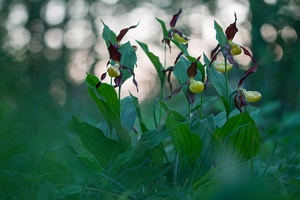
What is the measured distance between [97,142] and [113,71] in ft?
0.90

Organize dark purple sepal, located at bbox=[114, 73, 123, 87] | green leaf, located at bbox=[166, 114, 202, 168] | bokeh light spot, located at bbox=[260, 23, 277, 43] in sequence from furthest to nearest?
bokeh light spot, located at bbox=[260, 23, 277, 43] < dark purple sepal, located at bbox=[114, 73, 123, 87] < green leaf, located at bbox=[166, 114, 202, 168]

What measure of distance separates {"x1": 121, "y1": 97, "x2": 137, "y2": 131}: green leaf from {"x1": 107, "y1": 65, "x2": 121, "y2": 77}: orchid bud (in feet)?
0.59

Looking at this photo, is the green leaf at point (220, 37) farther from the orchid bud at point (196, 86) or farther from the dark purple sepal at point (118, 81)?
the dark purple sepal at point (118, 81)

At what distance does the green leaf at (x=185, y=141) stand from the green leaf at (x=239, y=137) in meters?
0.07

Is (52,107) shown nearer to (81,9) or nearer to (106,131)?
(106,131)

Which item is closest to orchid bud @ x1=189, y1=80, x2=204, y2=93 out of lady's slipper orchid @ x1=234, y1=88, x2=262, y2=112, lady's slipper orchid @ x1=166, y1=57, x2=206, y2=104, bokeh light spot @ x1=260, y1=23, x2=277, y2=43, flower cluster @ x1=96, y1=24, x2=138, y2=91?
lady's slipper orchid @ x1=166, y1=57, x2=206, y2=104

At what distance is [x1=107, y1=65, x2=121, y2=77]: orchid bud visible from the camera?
1.58m

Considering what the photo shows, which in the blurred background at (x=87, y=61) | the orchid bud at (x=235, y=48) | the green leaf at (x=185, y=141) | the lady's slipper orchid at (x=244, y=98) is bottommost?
the blurred background at (x=87, y=61)

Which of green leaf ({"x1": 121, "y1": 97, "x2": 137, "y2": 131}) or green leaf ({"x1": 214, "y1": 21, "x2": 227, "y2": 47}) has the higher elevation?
green leaf ({"x1": 214, "y1": 21, "x2": 227, "y2": 47})

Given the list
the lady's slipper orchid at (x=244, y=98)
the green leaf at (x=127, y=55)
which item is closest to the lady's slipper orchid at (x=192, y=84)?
the lady's slipper orchid at (x=244, y=98)

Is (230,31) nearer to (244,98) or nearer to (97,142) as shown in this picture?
(244,98)

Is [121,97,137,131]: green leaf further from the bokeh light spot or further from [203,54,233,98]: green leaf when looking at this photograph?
Answer: the bokeh light spot

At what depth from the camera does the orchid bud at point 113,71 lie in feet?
5.17

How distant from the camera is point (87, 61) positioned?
606 centimetres
